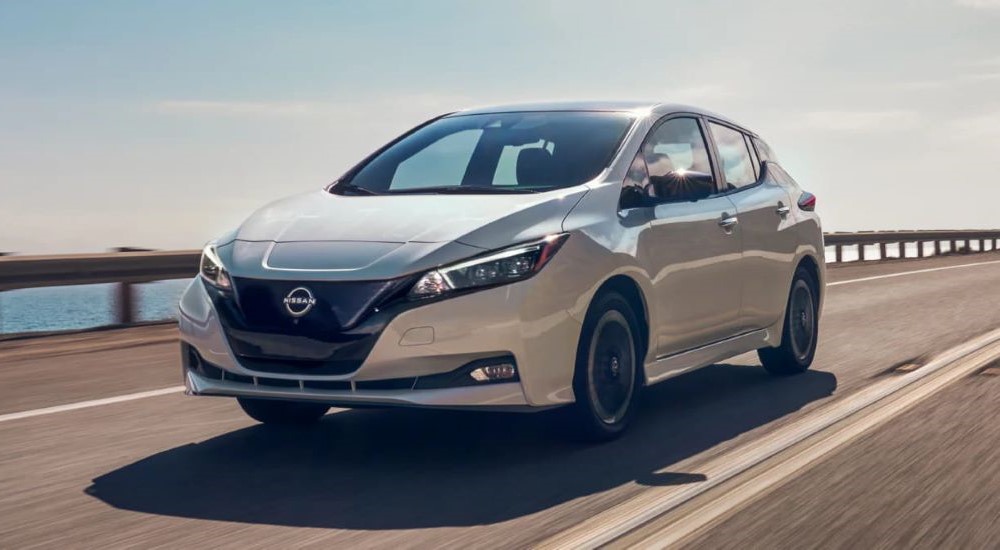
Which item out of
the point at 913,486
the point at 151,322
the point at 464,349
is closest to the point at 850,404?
the point at 913,486

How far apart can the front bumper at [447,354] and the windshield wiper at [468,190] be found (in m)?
0.77

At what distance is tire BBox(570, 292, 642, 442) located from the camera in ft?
20.7

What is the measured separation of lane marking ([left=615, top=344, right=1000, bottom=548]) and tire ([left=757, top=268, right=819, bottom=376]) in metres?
0.88

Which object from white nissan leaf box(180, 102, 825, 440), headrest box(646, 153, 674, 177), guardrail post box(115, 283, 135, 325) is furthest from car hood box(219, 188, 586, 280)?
guardrail post box(115, 283, 135, 325)

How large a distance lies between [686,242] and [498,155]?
1.08 metres

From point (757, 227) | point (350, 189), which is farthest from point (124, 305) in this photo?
point (757, 227)

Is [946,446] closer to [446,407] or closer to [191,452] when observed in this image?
[446,407]

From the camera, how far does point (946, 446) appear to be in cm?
654

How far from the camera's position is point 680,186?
7.37 m

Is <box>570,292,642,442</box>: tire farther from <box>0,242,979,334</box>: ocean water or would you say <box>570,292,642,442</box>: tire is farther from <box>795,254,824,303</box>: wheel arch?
<box>0,242,979,334</box>: ocean water

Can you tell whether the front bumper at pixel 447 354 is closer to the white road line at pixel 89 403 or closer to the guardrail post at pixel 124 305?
the white road line at pixel 89 403

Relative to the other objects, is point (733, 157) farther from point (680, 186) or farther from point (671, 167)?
point (680, 186)

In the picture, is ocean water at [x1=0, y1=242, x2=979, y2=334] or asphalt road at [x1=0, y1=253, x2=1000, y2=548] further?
ocean water at [x1=0, y1=242, x2=979, y2=334]

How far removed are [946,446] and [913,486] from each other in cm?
99
